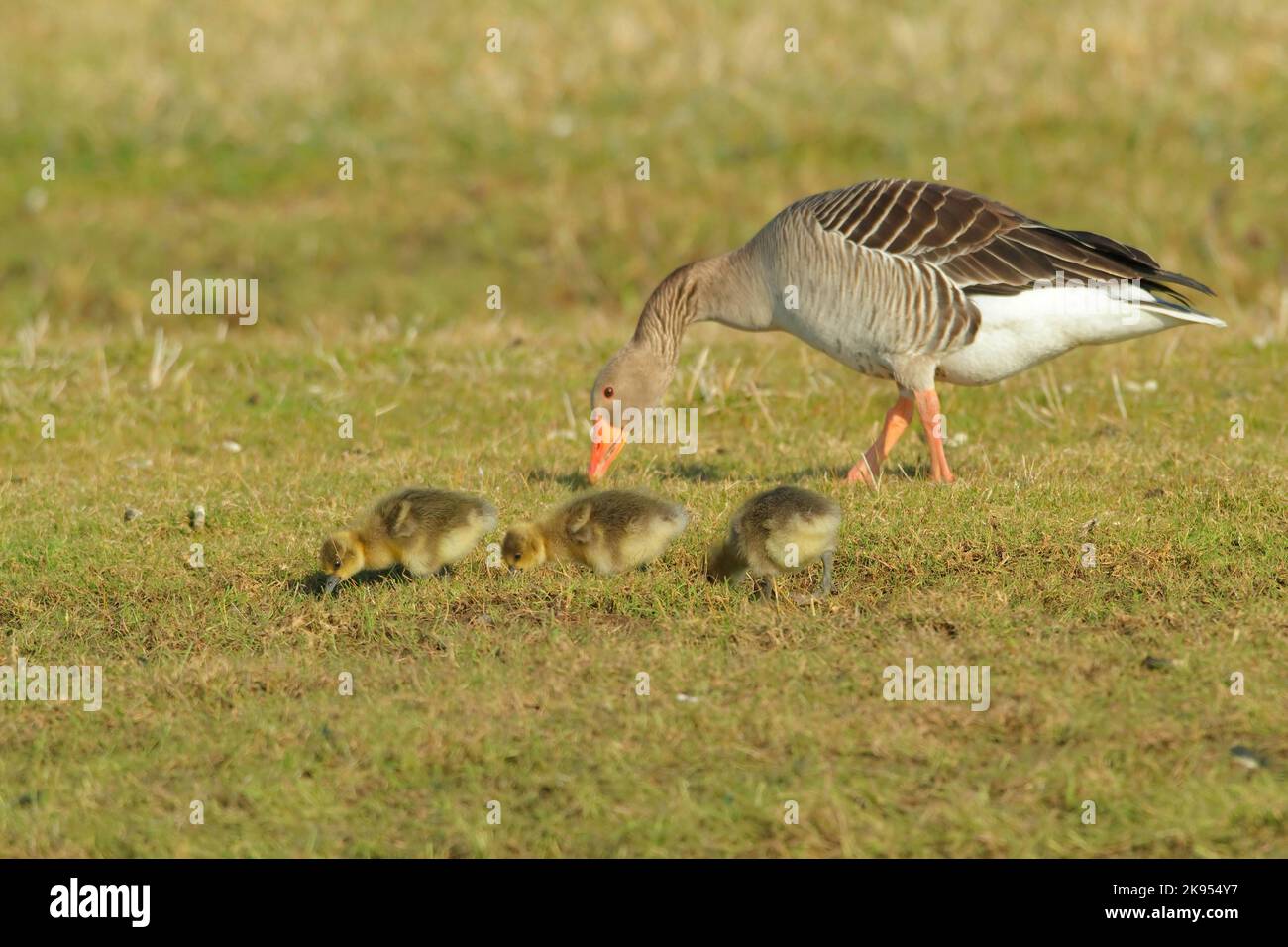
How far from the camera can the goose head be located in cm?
888

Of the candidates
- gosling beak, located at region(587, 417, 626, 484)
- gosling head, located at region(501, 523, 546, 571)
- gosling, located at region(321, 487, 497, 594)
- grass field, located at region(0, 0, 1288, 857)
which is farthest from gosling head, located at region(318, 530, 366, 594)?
gosling beak, located at region(587, 417, 626, 484)

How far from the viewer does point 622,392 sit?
915 centimetres

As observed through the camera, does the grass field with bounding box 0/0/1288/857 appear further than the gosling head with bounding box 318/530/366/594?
No

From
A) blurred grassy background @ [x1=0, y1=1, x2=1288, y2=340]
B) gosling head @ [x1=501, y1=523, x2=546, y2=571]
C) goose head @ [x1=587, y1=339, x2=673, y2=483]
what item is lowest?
gosling head @ [x1=501, y1=523, x2=546, y2=571]

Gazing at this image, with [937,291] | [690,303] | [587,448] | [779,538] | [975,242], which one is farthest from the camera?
[587,448]

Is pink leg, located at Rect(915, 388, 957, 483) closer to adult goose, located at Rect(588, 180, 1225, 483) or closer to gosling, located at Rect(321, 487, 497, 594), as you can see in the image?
adult goose, located at Rect(588, 180, 1225, 483)

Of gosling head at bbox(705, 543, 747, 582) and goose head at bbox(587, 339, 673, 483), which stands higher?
goose head at bbox(587, 339, 673, 483)

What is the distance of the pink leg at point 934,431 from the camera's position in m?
8.39

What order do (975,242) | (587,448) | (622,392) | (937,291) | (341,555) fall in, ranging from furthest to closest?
(587,448)
(622,392)
(975,242)
(937,291)
(341,555)

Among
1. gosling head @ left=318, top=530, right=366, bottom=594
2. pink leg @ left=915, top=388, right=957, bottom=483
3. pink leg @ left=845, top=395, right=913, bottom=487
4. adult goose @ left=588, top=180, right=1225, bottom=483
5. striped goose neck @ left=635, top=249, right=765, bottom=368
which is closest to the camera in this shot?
gosling head @ left=318, top=530, right=366, bottom=594

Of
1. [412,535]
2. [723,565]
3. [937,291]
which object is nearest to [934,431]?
[937,291]

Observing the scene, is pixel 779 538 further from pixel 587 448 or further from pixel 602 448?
pixel 587 448

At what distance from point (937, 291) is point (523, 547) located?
2743 millimetres
